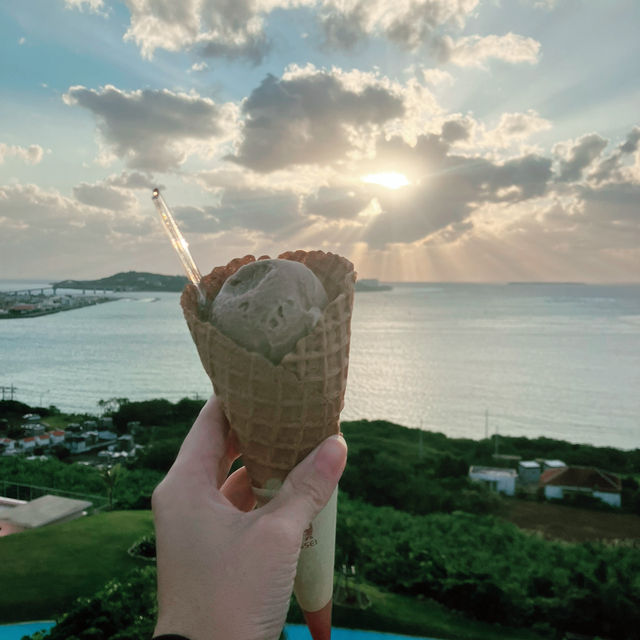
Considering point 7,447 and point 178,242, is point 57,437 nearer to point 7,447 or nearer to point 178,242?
Answer: point 7,447

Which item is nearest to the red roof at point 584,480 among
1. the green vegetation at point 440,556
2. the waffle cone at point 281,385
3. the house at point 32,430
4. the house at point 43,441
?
the green vegetation at point 440,556

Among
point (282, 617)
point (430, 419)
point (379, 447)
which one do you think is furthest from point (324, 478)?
point (430, 419)

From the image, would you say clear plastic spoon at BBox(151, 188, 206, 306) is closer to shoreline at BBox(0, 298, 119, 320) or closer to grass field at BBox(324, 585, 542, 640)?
grass field at BBox(324, 585, 542, 640)

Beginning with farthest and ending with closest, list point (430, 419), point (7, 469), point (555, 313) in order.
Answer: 1. point (555, 313)
2. point (430, 419)
3. point (7, 469)

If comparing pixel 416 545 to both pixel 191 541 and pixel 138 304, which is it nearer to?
pixel 191 541

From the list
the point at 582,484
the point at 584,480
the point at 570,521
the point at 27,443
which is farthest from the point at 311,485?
the point at 27,443

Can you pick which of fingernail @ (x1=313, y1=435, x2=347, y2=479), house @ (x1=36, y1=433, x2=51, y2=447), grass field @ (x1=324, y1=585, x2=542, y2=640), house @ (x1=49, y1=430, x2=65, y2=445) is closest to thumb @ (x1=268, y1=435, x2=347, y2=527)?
fingernail @ (x1=313, y1=435, x2=347, y2=479)
